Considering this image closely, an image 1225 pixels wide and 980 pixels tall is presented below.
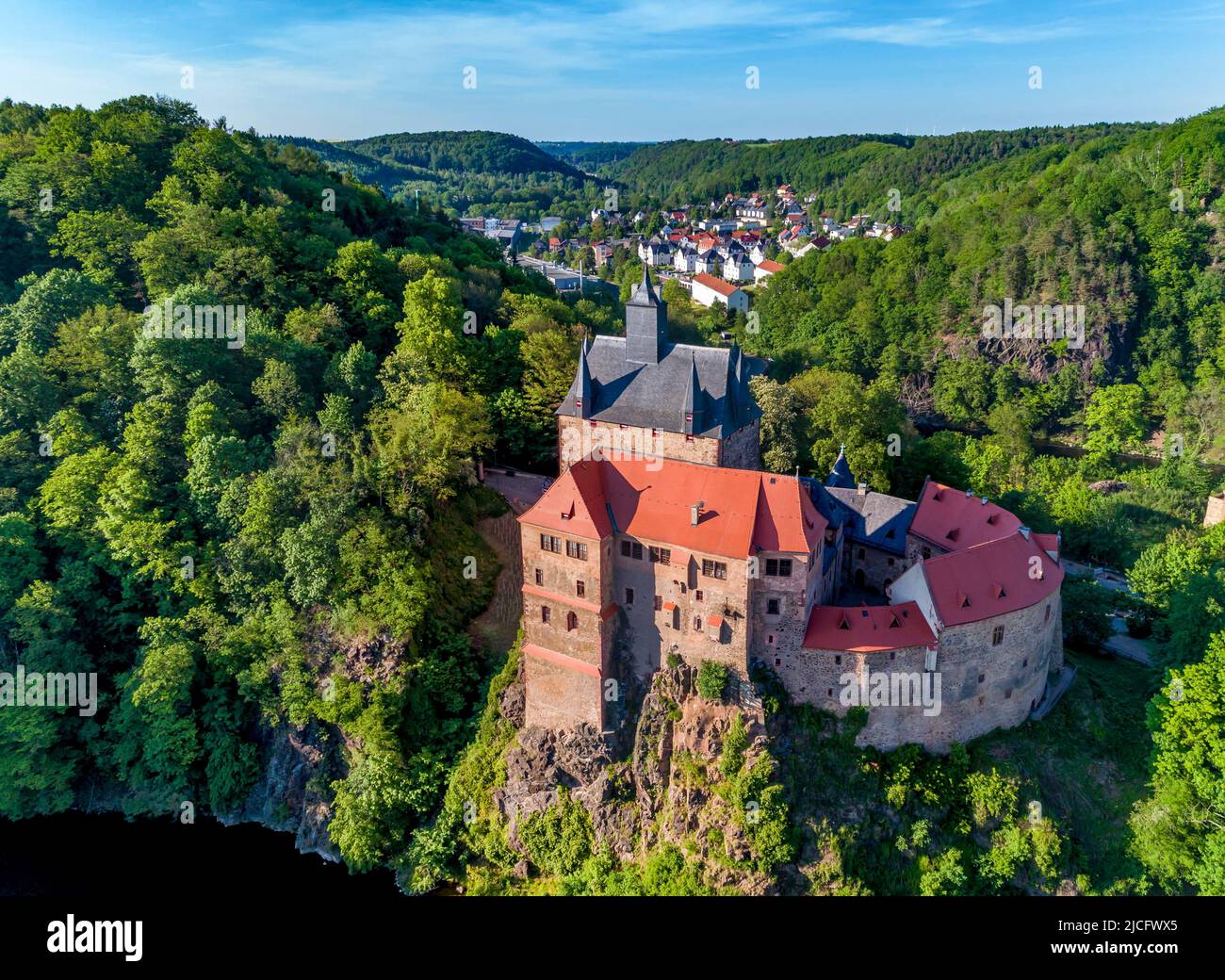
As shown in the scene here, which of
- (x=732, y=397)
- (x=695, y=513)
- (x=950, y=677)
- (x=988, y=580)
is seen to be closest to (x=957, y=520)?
(x=988, y=580)

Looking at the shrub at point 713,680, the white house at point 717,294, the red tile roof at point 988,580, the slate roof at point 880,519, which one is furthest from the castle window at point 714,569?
the white house at point 717,294

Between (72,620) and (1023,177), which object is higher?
(1023,177)

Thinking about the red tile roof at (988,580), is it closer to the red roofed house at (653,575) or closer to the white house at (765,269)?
the red roofed house at (653,575)

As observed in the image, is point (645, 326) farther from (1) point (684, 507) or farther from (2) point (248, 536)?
(2) point (248, 536)

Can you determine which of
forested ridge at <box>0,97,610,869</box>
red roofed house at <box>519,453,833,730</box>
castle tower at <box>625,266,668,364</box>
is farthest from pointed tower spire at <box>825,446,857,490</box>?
forested ridge at <box>0,97,610,869</box>

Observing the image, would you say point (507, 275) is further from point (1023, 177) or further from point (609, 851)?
point (1023, 177)

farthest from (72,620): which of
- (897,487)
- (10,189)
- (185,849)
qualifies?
(897,487)
